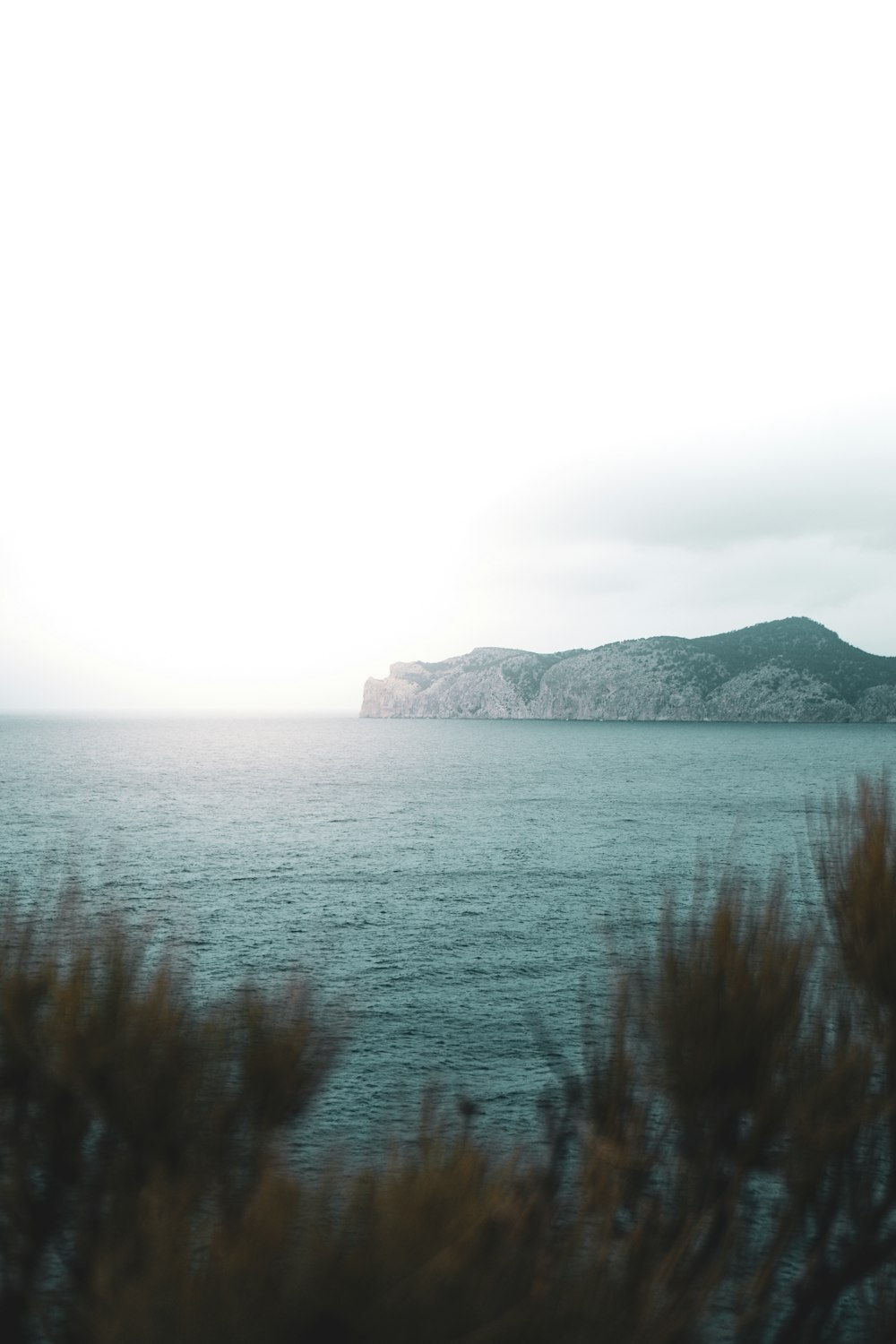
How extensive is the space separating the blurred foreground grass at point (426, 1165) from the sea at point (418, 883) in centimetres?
69

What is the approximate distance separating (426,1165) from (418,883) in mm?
49418

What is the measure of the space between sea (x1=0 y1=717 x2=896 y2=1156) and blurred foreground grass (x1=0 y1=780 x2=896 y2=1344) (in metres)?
0.69

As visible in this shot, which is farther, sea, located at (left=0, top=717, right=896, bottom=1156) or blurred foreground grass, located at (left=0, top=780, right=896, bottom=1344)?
sea, located at (left=0, top=717, right=896, bottom=1156)

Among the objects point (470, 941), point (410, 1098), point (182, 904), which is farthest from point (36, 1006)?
point (182, 904)

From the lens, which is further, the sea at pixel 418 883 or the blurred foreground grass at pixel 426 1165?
the sea at pixel 418 883

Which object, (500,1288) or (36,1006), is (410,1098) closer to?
A: (36,1006)

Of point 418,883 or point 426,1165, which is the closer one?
point 426,1165

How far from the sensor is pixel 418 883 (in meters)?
52.8

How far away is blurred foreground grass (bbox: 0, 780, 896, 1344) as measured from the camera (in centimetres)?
395

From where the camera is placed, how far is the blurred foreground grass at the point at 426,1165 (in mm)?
3947

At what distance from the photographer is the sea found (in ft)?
80.2

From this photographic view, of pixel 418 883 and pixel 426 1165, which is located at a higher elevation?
pixel 426 1165

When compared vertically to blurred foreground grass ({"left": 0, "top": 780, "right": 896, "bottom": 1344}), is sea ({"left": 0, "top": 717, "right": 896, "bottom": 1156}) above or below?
below

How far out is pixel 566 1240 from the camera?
4.71 meters
